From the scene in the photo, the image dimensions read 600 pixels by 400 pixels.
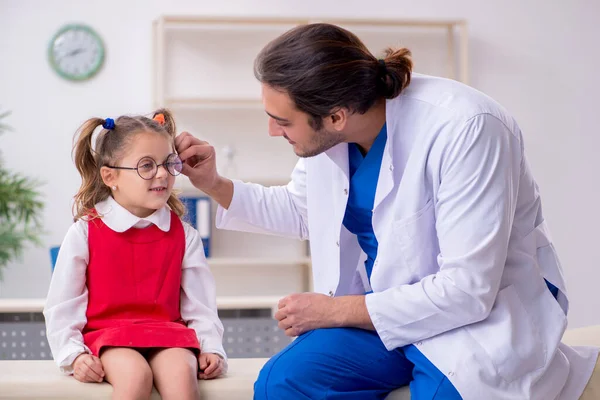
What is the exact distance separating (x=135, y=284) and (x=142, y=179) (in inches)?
9.2

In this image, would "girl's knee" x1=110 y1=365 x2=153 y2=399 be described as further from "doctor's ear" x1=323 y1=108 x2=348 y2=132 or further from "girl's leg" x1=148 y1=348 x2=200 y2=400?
"doctor's ear" x1=323 y1=108 x2=348 y2=132

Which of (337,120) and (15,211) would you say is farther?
(15,211)

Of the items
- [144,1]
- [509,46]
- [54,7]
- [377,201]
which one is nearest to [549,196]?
[509,46]

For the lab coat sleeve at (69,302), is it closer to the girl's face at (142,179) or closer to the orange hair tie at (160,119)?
Answer: the girl's face at (142,179)

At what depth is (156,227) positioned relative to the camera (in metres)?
1.81

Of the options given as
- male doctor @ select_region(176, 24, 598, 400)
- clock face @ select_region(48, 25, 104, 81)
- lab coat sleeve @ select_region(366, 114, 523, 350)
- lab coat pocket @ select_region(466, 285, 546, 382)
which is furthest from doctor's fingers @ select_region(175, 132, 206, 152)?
clock face @ select_region(48, 25, 104, 81)

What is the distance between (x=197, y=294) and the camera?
1833 mm

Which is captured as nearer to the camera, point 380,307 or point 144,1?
point 380,307

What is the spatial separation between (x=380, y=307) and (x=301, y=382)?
0.68 feet

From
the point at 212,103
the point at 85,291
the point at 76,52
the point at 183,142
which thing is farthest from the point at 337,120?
the point at 76,52

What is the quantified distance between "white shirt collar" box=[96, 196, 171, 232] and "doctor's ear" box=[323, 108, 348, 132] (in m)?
0.44

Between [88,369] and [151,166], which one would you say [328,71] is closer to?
[151,166]

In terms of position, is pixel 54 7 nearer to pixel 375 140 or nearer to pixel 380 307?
pixel 375 140

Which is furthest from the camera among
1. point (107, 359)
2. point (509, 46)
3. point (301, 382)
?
point (509, 46)
